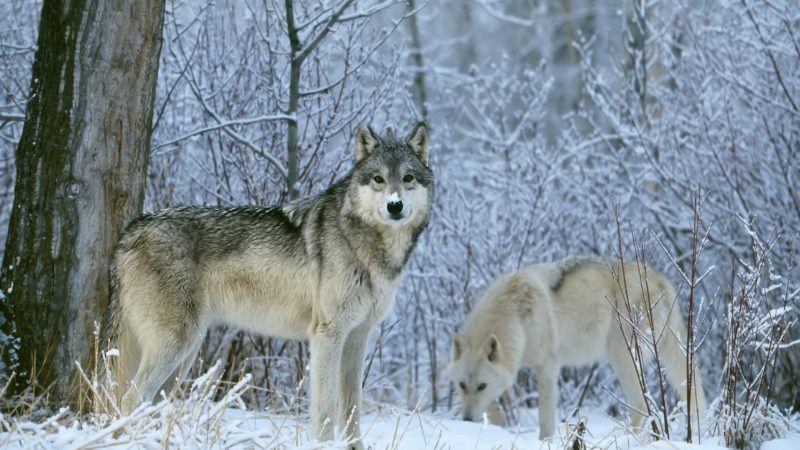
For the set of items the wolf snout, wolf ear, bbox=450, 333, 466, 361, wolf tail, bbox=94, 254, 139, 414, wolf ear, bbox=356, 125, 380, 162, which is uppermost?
wolf ear, bbox=356, 125, 380, 162

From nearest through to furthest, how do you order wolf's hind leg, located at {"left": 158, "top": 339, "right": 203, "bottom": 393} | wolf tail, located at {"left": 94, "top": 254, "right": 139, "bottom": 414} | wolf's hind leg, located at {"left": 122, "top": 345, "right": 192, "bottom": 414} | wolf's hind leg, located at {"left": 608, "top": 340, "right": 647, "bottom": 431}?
wolf's hind leg, located at {"left": 122, "top": 345, "right": 192, "bottom": 414} < wolf tail, located at {"left": 94, "top": 254, "right": 139, "bottom": 414} < wolf's hind leg, located at {"left": 158, "top": 339, "right": 203, "bottom": 393} < wolf's hind leg, located at {"left": 608, "top": 340, "right": 647, "bottom": 431}

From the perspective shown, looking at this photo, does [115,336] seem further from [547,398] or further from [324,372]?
[547,398]

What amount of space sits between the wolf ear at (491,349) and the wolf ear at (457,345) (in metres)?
0.25

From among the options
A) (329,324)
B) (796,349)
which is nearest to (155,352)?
(329,324)

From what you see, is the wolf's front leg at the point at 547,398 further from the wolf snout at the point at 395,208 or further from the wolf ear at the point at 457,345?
the wolf snout at the point at 395,208

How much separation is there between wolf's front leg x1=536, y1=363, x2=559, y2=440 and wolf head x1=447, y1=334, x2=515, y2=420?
0.27 metres

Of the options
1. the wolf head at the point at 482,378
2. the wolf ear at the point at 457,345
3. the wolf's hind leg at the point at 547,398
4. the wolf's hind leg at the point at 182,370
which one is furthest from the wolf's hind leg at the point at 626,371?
the wolf's hind leg at the point at 182,370

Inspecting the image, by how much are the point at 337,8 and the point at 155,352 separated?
9.29ft

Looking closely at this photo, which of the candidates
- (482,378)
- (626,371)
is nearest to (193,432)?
(482,378)

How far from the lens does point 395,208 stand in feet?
15.1

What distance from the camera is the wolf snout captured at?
4.59 metres

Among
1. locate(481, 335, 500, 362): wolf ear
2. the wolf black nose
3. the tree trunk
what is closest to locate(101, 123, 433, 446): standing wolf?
the wolf black nose

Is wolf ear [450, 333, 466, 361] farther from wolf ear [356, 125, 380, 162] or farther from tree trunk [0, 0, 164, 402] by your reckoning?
tree trunk [0, 0, 164, 402]

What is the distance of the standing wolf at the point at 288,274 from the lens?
464 cm
